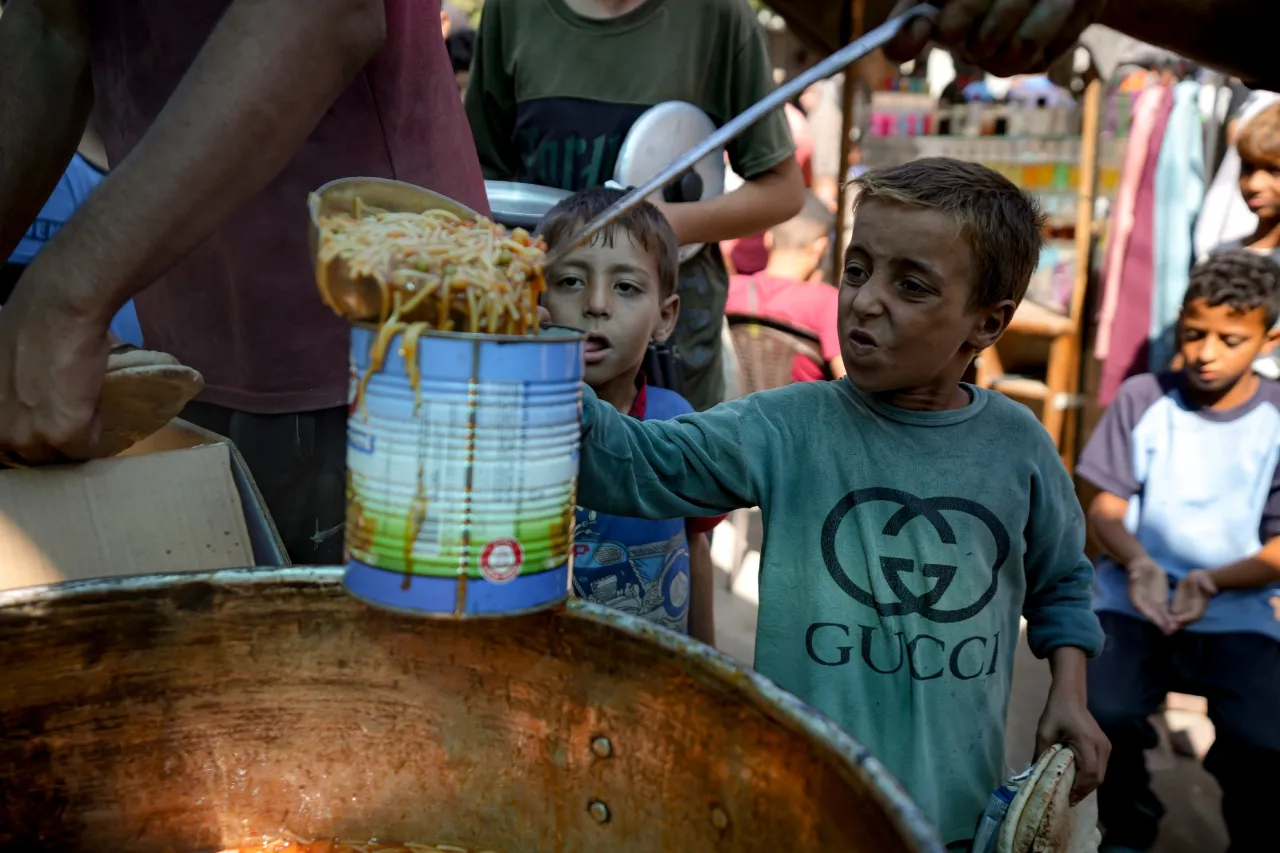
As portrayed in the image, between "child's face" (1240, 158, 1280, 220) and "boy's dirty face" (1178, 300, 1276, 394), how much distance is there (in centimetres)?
111

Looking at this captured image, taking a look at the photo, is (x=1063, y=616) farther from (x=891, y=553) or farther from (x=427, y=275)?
(x=427, y=275)

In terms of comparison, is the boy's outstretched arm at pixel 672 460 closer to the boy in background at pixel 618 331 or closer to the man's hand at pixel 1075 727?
the boy in background at pixel 618 331

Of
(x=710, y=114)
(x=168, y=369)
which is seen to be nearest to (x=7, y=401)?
(x=168, y=369)

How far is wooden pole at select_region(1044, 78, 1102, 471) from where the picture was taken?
576 centimetres

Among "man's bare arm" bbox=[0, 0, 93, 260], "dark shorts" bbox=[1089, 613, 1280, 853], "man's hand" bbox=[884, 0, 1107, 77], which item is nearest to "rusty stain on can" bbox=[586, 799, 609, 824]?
"man's hand" bbox=[884, 0, 1107, 77]

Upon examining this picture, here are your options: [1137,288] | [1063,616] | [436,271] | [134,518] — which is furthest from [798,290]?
[436,271]

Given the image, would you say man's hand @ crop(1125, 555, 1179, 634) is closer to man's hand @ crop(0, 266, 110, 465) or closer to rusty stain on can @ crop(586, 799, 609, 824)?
rusty stain on can @ crop(586, 799, 609, 824)

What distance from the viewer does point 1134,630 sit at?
3090mm

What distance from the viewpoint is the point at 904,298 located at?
1702 mm

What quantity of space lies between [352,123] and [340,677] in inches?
33.8

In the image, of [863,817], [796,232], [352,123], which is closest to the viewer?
[863,817]

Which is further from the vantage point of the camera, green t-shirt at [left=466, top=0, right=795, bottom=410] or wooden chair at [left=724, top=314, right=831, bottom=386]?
wooden chair at [left=724, top=314, right=831, bottom=386]

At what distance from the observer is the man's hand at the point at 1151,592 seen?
299 cm

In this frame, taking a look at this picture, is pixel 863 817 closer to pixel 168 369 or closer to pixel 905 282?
pixel 905 282
